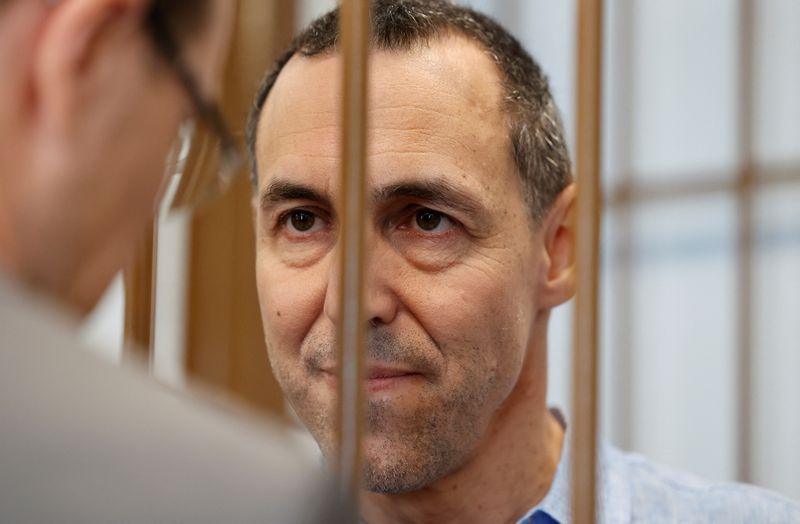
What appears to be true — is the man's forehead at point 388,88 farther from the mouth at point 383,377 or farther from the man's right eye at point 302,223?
the mouth at point 383,377

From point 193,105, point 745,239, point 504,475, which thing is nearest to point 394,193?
point 504,475

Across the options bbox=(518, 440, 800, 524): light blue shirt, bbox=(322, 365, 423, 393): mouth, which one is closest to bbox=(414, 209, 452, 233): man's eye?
bbox=(322, 365, 423, 393): mouth

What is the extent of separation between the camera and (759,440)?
1.56 m

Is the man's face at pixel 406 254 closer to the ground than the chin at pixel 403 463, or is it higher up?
higher up

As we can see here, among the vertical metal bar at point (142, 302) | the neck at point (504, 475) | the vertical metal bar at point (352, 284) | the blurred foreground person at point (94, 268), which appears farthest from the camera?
the neck at point (504, 475)

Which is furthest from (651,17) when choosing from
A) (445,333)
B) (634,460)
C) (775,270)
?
(445,333)

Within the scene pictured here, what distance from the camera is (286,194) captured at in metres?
0.91

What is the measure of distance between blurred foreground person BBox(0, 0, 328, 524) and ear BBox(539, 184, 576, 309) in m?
0.47

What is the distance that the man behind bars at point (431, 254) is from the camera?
0.91 metres

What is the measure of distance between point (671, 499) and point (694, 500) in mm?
20

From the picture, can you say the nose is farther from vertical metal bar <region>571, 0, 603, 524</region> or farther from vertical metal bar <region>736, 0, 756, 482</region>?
vertical metal bar <region>736, 0, 756, 482</region>

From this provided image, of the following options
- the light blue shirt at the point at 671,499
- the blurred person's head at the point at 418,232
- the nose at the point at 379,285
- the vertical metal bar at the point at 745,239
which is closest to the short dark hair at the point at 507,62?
the blurred person's head at the point at 418,232

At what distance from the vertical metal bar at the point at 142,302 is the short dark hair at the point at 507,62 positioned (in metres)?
0.11

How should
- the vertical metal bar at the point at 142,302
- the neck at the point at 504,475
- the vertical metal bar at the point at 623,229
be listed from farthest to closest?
the vertical metal bar at the point at 623,229, the neck at the point at 504,475, the vertical metal bar at the point at 142,302
